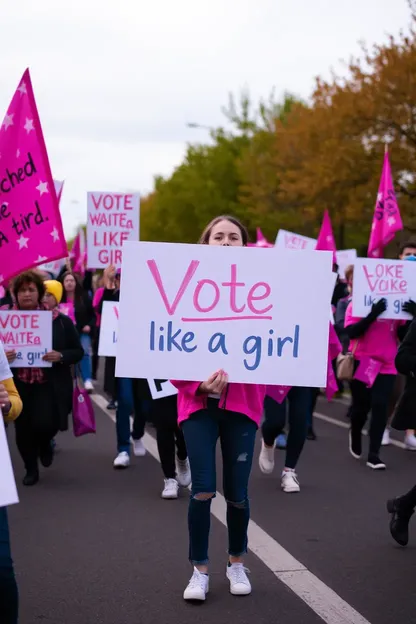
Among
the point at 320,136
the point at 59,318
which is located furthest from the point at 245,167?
the point at 59,318

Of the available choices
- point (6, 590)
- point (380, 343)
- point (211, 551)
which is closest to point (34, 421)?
point (211, 551)

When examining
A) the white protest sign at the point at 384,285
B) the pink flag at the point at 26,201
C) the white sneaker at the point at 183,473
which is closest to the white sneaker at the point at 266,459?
the white sneaker at the point at 183,473

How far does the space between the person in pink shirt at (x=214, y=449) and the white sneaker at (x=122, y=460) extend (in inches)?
146

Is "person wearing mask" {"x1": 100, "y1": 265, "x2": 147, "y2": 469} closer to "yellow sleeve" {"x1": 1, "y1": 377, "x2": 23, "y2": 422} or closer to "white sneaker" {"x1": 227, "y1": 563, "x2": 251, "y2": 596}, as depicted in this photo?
"white sneaker" {"x1": 227, "y1": 563, "x2": 251, "y2": 596}

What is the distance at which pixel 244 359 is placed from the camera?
470 centimetres

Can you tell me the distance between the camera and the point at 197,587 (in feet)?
15.9

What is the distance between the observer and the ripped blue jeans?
15.9 feet

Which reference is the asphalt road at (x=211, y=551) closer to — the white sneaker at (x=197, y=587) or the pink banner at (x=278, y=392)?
the white sneaker at (x=197, y=587)

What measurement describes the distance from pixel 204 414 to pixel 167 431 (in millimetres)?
2565

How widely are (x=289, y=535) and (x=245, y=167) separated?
29.0 m

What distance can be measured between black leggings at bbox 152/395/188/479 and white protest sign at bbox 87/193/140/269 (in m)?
3.61

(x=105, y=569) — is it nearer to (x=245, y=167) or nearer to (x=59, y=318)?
(x=59, y=318)

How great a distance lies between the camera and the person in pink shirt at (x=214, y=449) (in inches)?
190

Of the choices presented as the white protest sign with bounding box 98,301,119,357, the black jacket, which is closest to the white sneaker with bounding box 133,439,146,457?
the white protest sign with bounding box 98,301,119,357
